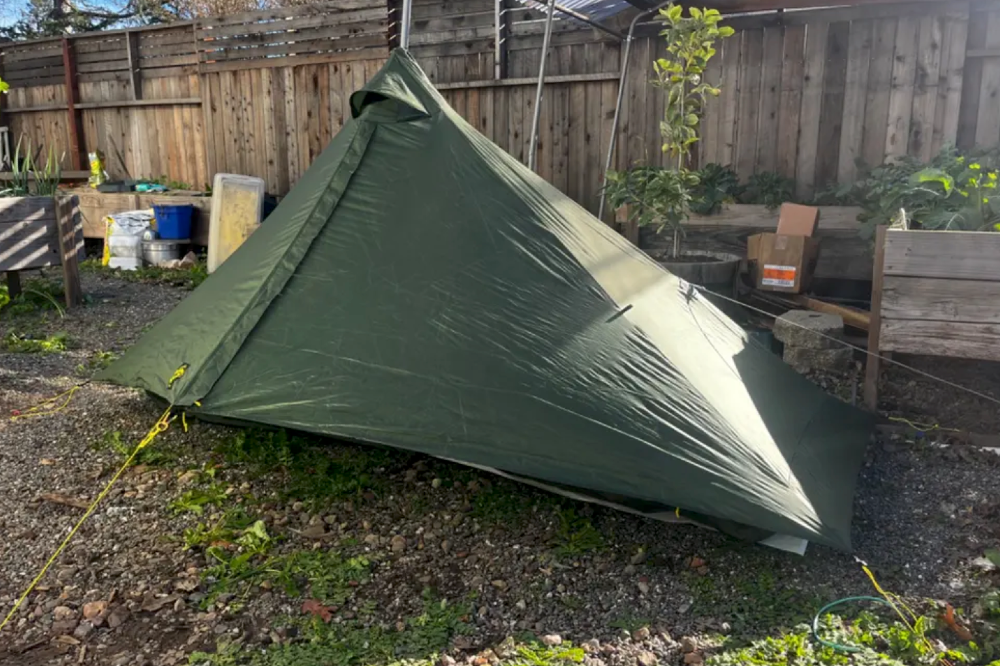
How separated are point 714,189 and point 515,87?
2035mm

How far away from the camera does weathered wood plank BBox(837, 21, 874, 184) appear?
480cm

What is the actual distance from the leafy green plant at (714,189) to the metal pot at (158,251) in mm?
4779

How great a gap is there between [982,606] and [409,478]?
1.66 m

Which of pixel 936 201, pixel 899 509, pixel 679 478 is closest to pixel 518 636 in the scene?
pixel 679 478

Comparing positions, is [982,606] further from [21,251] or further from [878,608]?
[21,251]

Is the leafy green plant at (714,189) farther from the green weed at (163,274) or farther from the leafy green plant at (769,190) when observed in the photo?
the green weed at (163,274)

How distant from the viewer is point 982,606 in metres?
2.00

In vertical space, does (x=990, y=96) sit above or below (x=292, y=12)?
below

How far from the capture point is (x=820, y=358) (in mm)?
3795

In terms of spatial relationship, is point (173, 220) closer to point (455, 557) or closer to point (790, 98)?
point (790, 98)

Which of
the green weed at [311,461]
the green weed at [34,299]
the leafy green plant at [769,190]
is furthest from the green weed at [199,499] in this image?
the leafy green plant at [769,190]

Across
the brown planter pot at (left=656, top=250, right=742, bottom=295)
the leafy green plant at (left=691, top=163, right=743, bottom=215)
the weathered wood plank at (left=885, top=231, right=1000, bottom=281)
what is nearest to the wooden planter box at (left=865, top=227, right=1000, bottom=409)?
the weathered wood plank at (left=885, top=231, right=1000, bottom=281)

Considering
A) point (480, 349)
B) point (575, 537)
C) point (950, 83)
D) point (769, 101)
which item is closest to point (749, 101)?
point (769, 101)

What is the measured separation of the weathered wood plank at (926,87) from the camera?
15.1 feet
